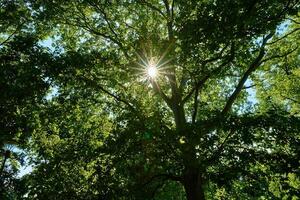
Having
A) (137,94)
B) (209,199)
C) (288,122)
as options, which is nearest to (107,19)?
(137,94)

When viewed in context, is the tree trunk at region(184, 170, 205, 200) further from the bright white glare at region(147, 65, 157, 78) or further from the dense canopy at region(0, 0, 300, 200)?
the bright white glare at region(147, 65, 157, 78)

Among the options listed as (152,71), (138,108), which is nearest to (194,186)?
(138,108)

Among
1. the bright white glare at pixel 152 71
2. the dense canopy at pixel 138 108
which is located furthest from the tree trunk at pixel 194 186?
the bright white glare at pixel 152 71

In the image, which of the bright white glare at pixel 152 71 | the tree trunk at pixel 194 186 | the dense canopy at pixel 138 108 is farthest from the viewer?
the bright white glare at pixel 152 71

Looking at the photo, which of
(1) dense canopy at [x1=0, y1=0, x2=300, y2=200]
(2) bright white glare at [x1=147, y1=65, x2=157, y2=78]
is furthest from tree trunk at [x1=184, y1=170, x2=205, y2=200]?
(2) bright white glare at [x1=147, y1=65, x2=157, y2=78]

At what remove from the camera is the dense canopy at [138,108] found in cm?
1166

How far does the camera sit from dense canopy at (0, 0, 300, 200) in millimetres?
11656

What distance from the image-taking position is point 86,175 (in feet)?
43.3

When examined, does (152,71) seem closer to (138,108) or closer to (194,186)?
(138,108)

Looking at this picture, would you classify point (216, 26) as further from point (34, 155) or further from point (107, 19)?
point (34, 155)

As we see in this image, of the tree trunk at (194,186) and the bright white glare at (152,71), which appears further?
the bright white glare at (152,71)

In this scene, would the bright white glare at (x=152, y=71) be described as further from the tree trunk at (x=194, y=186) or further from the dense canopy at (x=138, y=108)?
the tree trunk at (x=194, y=186)

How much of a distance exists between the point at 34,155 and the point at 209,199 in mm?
21639

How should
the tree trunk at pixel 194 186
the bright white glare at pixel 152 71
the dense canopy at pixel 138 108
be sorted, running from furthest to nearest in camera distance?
the bright white glare at pixel 152 71 < the tree trunk at pixel 194 186 < the dense canopy at pixel 138 108
